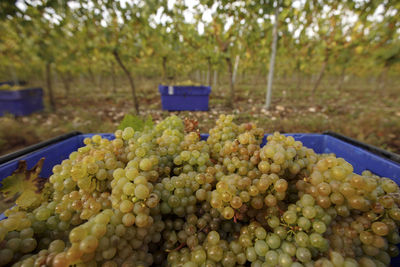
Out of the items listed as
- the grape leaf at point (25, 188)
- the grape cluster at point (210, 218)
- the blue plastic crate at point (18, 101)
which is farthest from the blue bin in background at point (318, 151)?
the blue plastic crate at point (18, 101)

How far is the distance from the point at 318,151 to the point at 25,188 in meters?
2.25

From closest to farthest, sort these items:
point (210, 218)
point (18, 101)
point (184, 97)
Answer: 1. point (210, 218)
2. point (184, 97)
3. point (18, 101)

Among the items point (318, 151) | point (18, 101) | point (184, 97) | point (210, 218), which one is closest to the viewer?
point (210, 218)

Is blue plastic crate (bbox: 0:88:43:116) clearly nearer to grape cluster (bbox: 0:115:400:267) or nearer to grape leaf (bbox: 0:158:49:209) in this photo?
grape leaf (bbox: 0:158:49:209)

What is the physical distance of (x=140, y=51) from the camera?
275 inches

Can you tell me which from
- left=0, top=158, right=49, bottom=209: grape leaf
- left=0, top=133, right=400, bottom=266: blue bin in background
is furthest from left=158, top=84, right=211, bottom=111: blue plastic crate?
left=0, top=158, right=49, bottom=209: grape leaf

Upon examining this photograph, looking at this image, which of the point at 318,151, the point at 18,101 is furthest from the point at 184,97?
the point at 18,101

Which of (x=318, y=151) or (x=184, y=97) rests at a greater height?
(x=184, y=97)

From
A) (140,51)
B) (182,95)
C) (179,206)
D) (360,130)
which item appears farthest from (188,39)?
(179,206)

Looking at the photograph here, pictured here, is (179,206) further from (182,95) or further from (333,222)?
(182,95)

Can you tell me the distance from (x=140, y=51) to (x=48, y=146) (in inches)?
256

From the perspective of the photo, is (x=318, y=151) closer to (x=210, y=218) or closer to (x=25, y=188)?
(x=210, y=218)

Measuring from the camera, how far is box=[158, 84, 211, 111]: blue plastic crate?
511 cm

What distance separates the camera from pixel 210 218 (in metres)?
0.89
